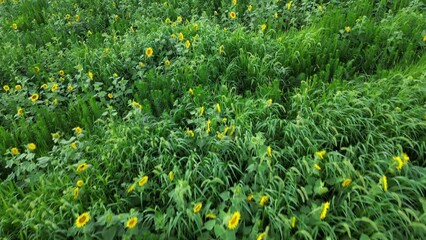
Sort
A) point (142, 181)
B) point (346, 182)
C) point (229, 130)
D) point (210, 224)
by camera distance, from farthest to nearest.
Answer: point (229, 130) → point (142, 181) → point (346, 182) → point (210, 224)

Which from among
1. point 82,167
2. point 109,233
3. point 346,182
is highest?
point 82,167

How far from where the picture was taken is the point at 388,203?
2088 mm

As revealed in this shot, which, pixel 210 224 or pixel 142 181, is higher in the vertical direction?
pixel 142 181

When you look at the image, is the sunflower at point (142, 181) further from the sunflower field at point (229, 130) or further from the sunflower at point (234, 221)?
the sunflower at point (234, 221)

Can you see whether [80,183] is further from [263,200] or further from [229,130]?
[263,200]

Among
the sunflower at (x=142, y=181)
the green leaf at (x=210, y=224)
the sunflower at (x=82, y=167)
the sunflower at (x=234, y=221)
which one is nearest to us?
the sunflower at (x=234, y=221)

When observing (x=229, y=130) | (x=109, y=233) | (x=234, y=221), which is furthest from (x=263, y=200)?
(x=109, y=233)

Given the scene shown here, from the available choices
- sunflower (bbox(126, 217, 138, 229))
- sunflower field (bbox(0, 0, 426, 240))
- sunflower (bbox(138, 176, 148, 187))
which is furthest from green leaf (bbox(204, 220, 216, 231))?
sunflower (bbox(138, 176, 148, 187))

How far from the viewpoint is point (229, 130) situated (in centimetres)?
272

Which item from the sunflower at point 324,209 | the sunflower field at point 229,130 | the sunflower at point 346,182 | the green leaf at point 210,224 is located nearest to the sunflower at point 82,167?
the sunflower field at point 229,130

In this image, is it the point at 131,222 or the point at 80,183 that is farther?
the point at 80,183

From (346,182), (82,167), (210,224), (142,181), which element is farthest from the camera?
(82,167)

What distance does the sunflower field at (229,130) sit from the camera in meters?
2.17

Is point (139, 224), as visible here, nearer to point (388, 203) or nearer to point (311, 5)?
point (388, 203)
